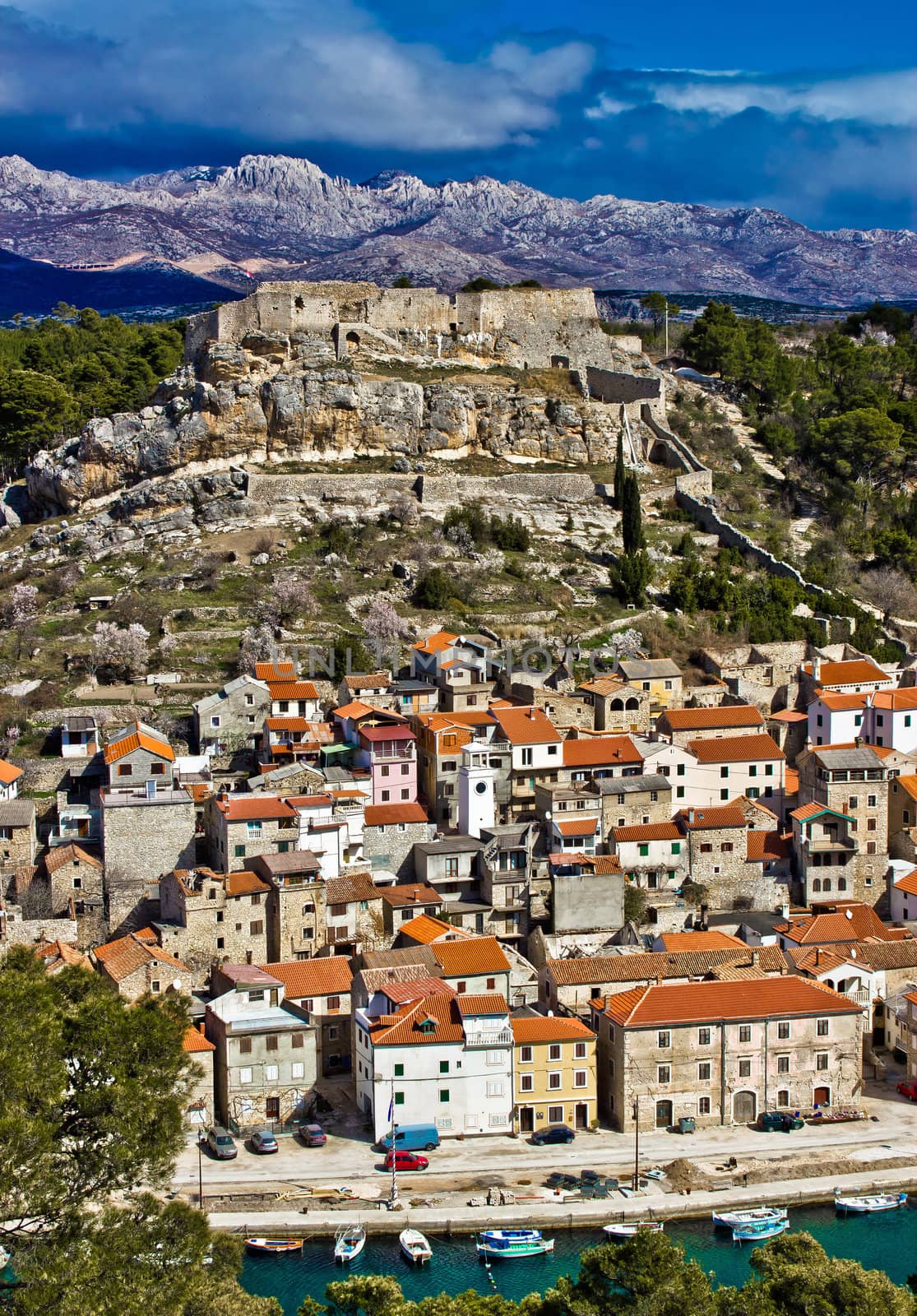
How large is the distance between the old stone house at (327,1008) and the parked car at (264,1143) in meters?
2.59

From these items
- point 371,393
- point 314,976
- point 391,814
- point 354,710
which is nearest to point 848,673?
point 354,710

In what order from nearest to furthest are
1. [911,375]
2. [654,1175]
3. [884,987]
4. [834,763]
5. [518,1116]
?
1. [654,1175]
2. [518,1116]
3. [884,987]
4. [834,763]
5. [911,375]

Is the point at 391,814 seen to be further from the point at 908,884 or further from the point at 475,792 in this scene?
the point at 908,884

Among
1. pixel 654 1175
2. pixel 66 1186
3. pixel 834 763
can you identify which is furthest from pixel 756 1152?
pixel 66 1186

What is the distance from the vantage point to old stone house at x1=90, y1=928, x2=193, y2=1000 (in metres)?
32.3

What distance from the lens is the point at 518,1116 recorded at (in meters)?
31.2

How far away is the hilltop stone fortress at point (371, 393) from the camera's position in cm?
5606

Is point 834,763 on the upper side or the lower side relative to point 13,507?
lower

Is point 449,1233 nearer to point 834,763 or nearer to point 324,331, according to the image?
point 834,763

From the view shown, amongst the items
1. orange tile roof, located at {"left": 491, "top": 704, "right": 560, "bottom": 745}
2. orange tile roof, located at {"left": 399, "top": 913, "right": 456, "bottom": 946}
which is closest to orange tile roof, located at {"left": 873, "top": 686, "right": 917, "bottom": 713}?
orange tile roof, located at {"left": 491, "top": 704, "right": 560, "bottom": 745}

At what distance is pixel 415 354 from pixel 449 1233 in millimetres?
40372

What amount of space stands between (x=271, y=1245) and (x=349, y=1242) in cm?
123

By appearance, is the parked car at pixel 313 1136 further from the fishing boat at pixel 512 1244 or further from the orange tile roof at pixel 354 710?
the orange tile roof at pixel 354 710

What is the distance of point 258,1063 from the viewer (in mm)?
31078
